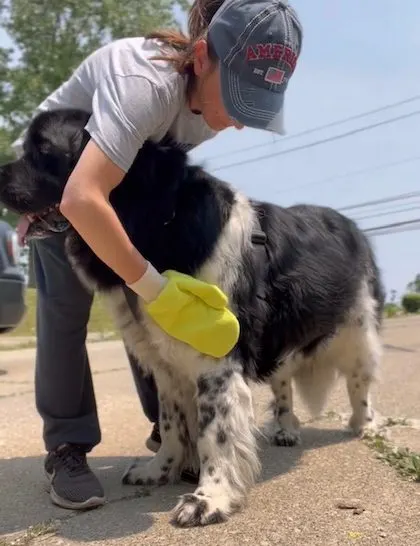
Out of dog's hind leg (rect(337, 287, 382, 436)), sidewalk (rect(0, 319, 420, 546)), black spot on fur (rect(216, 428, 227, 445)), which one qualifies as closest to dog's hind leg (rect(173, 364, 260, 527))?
black spot on fur (rect(216, 428, 227, 445))

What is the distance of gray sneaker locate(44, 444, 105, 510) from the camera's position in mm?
2809

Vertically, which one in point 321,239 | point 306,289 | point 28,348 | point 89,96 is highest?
point 89,96

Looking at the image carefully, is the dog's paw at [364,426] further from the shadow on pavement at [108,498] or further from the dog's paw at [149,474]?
the dog's paw at [149,474]

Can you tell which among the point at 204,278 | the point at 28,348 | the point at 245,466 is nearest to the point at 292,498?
the point at 245,466

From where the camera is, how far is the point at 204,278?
2.80 metres

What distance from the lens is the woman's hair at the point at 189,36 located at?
266 centimetres

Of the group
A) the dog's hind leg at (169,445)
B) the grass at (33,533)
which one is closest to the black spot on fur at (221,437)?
the dog's hind leg at (169,445)

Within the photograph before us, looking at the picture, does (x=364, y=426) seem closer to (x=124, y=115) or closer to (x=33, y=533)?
(x=33, y=533)

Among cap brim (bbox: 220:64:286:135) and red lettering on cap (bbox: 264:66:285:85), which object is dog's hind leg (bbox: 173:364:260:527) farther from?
red lettering on cap (bbox: 264:66:285:85)

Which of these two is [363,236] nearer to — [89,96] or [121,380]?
[89,96]

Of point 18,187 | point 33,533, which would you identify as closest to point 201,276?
point 18,187

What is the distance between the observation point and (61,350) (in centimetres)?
305

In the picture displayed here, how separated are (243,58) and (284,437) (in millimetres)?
1962

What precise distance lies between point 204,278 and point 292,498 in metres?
0.88
